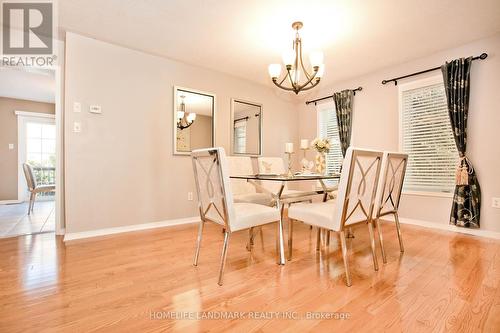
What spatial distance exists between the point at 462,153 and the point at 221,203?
3.08 meters

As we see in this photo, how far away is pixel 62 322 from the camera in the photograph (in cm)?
121

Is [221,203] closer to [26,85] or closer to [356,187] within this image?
[356,187]

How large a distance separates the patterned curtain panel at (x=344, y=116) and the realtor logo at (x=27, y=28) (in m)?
4.01

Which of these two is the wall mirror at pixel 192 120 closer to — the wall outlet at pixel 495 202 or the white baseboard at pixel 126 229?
the white baseboard at pixel 126 229

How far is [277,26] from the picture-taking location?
2.48 m

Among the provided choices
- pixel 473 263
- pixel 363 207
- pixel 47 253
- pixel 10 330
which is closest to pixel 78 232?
pixel 47 253

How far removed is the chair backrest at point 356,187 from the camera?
1.60 metres

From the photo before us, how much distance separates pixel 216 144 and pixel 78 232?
2118 millimetres

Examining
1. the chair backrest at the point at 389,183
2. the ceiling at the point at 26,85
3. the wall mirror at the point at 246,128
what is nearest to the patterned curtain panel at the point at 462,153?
the chair backrest at the point at 389,183

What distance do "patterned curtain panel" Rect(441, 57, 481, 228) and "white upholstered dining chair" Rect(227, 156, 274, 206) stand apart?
2.31m

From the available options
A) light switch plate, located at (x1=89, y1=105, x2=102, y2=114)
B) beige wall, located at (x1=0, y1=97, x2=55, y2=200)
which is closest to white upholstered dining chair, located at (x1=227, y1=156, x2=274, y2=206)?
light switch plate, located at (x1=89, y1=105, x2=102, y2=114)

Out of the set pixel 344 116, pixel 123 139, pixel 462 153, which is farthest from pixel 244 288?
pixel 344 116

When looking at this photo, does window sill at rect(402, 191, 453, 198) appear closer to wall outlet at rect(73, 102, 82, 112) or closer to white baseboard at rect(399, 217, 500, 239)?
white baseboard at rect(399, 217, 500, 239)

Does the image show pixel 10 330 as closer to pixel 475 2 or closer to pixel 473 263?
pixel 473 263
